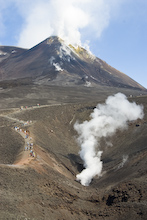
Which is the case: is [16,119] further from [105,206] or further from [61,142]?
[105,206]

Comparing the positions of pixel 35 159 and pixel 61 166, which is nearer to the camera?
pixel 35 159

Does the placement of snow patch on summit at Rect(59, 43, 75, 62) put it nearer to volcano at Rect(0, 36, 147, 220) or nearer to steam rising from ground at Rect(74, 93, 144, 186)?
volcano at Rect(0, 36, 147, 220)

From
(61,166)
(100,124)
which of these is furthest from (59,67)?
(61,166)

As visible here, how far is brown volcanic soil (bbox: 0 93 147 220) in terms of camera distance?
2058 centimetres

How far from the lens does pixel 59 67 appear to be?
154 metres

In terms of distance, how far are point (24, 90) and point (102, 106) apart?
51.6m

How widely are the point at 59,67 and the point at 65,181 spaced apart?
130059mm

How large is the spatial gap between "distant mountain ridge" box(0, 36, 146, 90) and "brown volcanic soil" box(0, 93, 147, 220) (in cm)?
8240

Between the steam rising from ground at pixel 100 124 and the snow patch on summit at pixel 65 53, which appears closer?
the steam rising from ground at pixel 100 124

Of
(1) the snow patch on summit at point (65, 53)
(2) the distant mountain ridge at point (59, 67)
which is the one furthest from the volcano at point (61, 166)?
(1) the snow patch on summit at point (65, 53)

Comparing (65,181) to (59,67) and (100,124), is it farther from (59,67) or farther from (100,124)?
(59,67)

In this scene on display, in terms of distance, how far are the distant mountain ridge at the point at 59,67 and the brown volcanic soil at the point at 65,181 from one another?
270 feet

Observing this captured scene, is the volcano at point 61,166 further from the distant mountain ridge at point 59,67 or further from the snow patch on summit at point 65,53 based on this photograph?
the snow patch on summit at point 65,53

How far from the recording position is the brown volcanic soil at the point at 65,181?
2058 cm
